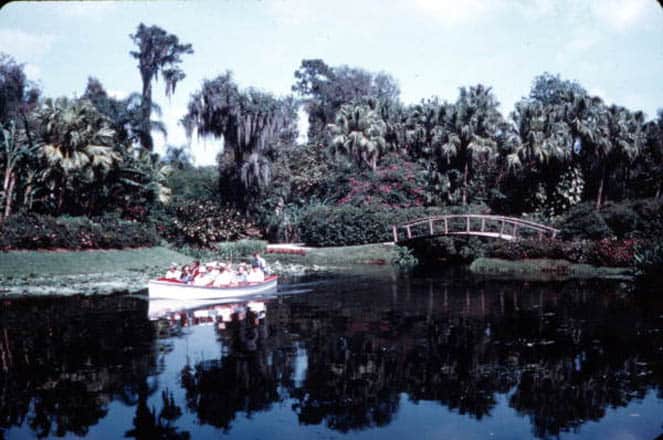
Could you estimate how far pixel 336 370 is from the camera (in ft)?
39.4

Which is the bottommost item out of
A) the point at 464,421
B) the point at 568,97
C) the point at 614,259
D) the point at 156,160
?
the point at 464,421

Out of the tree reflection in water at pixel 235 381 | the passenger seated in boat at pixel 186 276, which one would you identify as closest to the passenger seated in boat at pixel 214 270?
the passenger seated in boat at pixel 186 276

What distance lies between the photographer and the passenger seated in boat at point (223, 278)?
21.3 meters

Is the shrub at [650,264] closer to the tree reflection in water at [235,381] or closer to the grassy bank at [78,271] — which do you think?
the tree reflection in water at [235,381]

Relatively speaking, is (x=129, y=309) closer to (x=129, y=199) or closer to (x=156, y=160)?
(x=129, y=199)

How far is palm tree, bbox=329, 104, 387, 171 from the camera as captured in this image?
138 ft

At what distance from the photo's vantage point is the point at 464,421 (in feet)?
30.3

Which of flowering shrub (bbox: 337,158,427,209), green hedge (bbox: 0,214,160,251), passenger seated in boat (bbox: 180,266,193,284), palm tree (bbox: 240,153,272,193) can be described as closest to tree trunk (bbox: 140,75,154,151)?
palm tree (bbox: 240,153,272,193)

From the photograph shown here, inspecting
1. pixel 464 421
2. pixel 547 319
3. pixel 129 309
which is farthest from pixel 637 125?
pixel 464 421

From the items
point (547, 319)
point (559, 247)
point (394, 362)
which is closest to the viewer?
point (394, 362)

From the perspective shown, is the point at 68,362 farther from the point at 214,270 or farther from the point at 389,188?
the point at 389,188

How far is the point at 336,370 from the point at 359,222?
1006 inches

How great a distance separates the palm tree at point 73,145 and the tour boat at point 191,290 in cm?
1306

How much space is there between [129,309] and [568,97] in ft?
103
